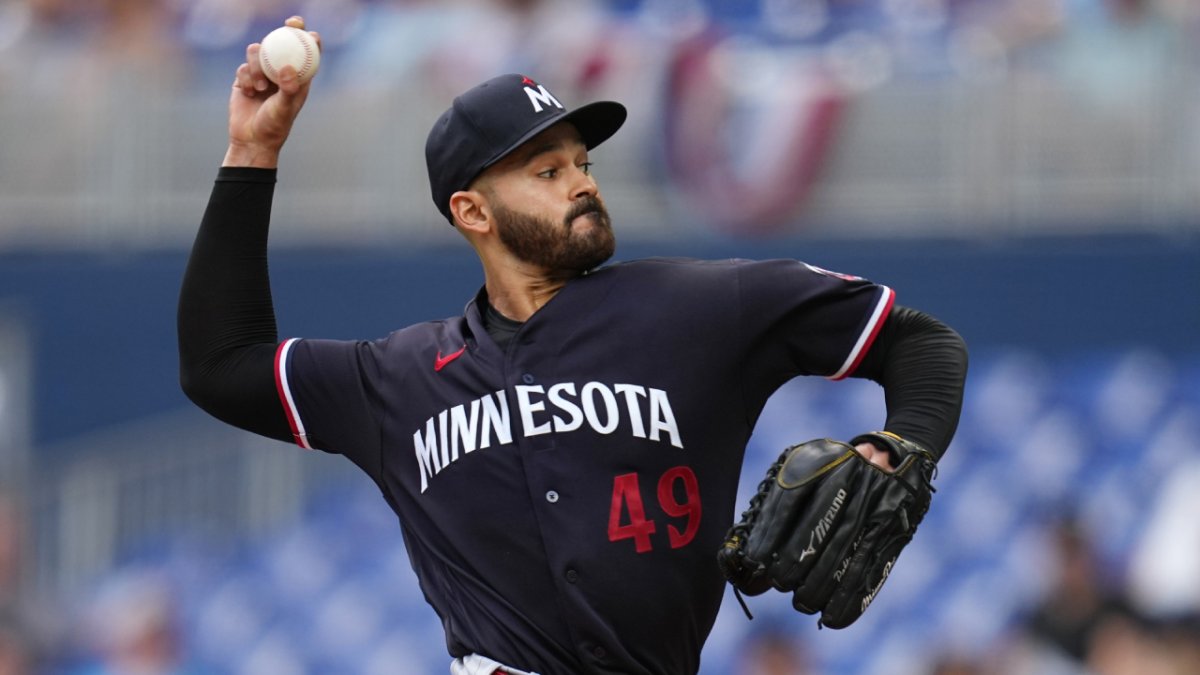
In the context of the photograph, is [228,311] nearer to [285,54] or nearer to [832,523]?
[285,54]

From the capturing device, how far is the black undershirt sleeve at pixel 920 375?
9.66ft

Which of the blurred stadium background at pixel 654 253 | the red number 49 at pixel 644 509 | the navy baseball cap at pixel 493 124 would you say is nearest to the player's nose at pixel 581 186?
the navy baseball cap at pixel 493 124

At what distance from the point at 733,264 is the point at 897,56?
602 centimetres

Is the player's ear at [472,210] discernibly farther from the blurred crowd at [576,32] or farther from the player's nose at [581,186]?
the blurred crowd at [576,32]

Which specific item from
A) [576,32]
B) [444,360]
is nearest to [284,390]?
[444,360]

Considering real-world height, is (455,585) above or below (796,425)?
above

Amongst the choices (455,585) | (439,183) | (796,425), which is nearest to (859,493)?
(455,585)

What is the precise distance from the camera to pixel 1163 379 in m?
8.34

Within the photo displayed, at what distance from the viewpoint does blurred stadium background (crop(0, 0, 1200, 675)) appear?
26.8 feet

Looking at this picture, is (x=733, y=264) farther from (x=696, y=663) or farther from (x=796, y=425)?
(x=796, y=425)

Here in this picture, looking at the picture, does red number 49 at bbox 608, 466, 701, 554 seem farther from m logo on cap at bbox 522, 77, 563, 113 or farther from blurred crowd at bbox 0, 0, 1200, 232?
blurred crowd at bbox 0, 0, 1200, 232

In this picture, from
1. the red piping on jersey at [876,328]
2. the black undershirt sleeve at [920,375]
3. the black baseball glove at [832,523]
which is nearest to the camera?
the black baseball glove at [832,523]

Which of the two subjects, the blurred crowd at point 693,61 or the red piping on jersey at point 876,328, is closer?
the red piping on jersey at point 876,328

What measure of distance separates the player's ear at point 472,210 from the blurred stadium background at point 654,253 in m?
4.87
